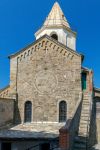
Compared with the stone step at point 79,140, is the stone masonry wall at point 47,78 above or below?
above

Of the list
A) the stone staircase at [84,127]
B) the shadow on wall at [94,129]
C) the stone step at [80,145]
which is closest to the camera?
the stone step at [80,145]

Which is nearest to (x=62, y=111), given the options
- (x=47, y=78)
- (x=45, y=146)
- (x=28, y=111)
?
(x=28, y=111)

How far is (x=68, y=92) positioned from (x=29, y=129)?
4253 millimetres

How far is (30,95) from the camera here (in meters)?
25.3

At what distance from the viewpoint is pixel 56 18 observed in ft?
103

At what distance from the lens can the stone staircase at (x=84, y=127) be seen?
19703 millimetres

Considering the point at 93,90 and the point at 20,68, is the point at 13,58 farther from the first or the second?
the point at 93,90

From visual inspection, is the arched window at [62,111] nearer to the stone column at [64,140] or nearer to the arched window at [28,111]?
the arched window at [28,111]

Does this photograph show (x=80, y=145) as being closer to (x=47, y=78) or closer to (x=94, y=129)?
(x=94, y=129)

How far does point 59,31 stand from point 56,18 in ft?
7.97

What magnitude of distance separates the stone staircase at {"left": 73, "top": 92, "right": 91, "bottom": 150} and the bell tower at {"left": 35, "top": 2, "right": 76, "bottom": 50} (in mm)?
6937

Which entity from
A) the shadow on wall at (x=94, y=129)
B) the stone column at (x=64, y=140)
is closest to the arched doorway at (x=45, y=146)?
the shadow on wall at (x=94, y=129)

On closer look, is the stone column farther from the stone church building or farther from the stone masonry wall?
the stone masonry wall

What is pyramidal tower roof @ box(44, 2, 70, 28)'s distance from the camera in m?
30.4
